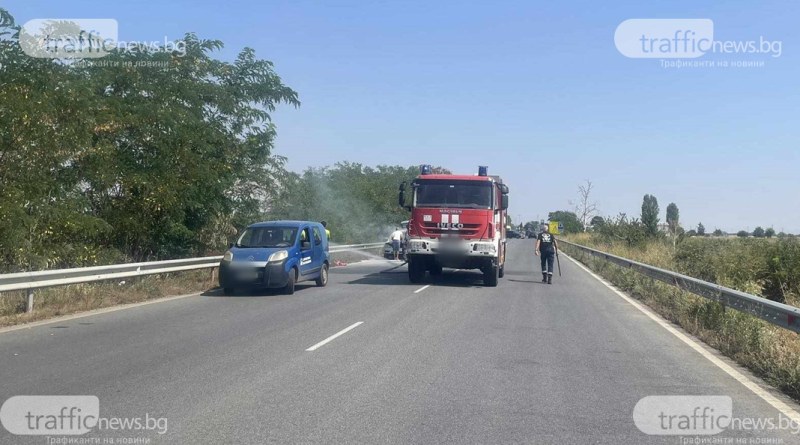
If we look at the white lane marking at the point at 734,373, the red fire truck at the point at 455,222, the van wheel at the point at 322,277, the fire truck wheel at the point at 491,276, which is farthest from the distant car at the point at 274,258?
the white lane marking at the point at 734,373

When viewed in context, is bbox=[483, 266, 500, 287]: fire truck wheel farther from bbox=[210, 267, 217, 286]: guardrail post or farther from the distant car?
bbox=[210, 267, 217, 286]: guardrail post

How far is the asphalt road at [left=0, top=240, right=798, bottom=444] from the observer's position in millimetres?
6176

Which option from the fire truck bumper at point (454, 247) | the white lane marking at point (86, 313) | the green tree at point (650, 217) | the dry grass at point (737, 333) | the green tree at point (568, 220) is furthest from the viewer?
the green tree at point (568, 220)

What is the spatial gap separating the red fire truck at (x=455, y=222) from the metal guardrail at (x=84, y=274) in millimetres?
5449

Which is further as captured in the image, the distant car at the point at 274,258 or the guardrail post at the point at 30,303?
the distant car at the point at 274,258

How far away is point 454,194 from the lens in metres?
19.8

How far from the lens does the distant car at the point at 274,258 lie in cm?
1638

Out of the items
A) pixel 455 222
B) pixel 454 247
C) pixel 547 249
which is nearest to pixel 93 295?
pixel 454 247

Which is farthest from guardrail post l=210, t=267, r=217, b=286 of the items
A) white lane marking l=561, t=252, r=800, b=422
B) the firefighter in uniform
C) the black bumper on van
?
white lane marking l=561, t=252, r=800, b=422

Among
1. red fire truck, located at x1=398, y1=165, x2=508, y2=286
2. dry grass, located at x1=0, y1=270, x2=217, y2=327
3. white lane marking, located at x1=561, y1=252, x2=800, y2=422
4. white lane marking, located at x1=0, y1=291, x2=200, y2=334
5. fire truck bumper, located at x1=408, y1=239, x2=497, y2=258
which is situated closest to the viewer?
white lane marking, located at x1=561, y1=252, x2=800, y2=422

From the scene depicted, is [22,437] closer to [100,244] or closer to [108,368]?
[108,368]

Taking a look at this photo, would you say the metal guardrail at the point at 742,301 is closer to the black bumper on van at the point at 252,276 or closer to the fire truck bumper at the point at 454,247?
the fire truck bumper at the point at 454,247

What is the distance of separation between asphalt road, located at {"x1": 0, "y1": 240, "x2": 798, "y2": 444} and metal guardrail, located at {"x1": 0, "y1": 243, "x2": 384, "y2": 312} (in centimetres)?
99

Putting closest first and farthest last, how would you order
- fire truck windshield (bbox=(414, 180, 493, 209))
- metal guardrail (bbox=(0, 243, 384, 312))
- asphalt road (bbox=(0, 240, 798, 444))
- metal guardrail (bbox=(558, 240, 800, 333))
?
asphalt road (bbox=(0, 240, 798, 444)) → metal guardrail (bbox=(558, 240, 800, 333)) → metal guardrail (bbox=(0, 243, 384, 312)) → fire truck windshield (bbox=(414, 180, 493, 209))
